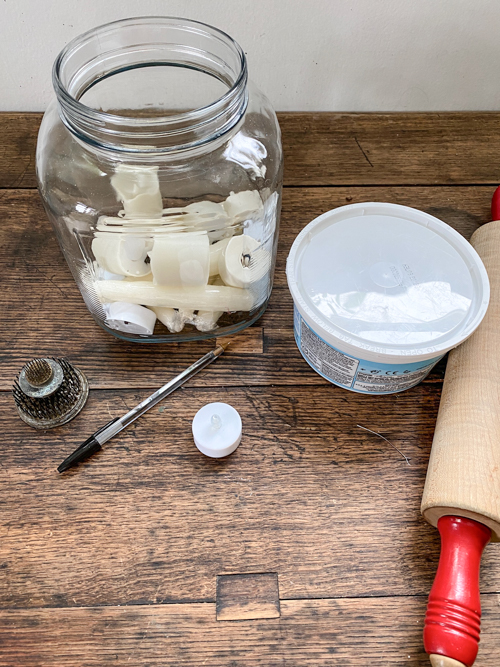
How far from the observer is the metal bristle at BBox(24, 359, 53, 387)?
532 mm

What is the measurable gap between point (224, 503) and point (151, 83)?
1.50 ft

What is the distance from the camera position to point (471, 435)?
1.66 feet

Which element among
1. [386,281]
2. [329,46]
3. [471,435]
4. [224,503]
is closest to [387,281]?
[386,281]

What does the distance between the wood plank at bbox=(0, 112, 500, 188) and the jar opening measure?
193mm

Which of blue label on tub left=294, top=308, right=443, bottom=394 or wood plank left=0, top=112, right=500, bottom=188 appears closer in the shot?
blue label on tub left=294, top=308, right=443, bottom=394

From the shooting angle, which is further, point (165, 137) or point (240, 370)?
point (240, 370)

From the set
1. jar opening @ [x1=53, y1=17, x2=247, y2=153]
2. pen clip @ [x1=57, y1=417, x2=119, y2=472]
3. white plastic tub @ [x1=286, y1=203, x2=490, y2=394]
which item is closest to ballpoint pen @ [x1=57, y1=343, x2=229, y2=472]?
pen clip @ [x1=57, y1=417, x2=119, y2=472]

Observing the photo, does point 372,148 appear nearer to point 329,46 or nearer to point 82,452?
point 329,46

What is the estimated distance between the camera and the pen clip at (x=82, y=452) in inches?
21.2

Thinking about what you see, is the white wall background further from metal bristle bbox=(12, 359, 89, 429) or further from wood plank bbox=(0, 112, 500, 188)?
metal bristle bbox=(12, 359, 89, 429)

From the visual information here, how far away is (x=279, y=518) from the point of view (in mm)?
517

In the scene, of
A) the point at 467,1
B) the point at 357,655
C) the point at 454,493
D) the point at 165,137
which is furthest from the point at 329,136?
the point at 357,655

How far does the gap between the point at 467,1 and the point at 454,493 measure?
1.94ft

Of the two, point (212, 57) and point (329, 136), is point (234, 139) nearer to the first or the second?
point (212, 57)
